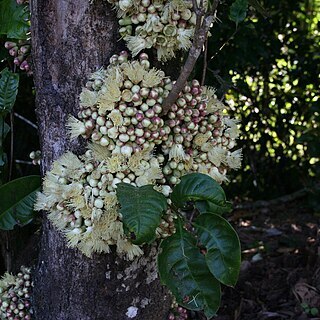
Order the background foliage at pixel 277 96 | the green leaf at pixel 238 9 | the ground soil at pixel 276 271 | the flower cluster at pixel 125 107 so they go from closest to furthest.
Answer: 1. the flower cluster at pixel 125 107
2. the green leaf at pixel 238 9
3. the ground soil at pixel 276 271
4. the background foliage at pixel 277 96

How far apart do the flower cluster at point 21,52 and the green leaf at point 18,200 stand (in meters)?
0.31

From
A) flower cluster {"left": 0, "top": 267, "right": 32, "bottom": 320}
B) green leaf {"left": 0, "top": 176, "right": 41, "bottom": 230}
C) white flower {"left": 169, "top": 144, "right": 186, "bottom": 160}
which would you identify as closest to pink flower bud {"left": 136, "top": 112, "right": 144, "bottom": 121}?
white flower {"left": 169, "top": 144, "right": 186, "bottom": 160}

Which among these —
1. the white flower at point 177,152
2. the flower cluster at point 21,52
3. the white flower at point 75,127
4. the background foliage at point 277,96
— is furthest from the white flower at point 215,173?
the background foliage at point 277,96

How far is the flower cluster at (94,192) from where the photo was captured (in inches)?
47.7

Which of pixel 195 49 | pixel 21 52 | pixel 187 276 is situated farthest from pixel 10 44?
pixel 187 276

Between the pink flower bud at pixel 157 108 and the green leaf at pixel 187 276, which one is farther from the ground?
the pink flower bud at pixel 157 108

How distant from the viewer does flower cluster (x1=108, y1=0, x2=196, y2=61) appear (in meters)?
1.20

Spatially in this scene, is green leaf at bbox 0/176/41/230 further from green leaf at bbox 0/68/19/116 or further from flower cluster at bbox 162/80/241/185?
flower cluster at bbox 162/80/241/185

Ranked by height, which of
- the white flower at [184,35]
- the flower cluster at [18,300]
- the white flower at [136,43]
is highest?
the white flower at [184,35]

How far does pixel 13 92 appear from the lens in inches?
61.1

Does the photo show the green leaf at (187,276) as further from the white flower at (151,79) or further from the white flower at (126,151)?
the white flower at (151,79)

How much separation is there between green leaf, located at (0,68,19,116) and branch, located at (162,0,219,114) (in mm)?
526

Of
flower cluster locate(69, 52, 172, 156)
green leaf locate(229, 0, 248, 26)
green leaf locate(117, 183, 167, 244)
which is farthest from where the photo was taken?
green leaf locate(229, 0, 248, 26)

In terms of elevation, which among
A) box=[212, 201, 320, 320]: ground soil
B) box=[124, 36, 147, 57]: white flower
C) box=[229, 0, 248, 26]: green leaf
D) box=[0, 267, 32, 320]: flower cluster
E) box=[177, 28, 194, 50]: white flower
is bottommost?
box=[212, 201, 320, 320]: ground soil
